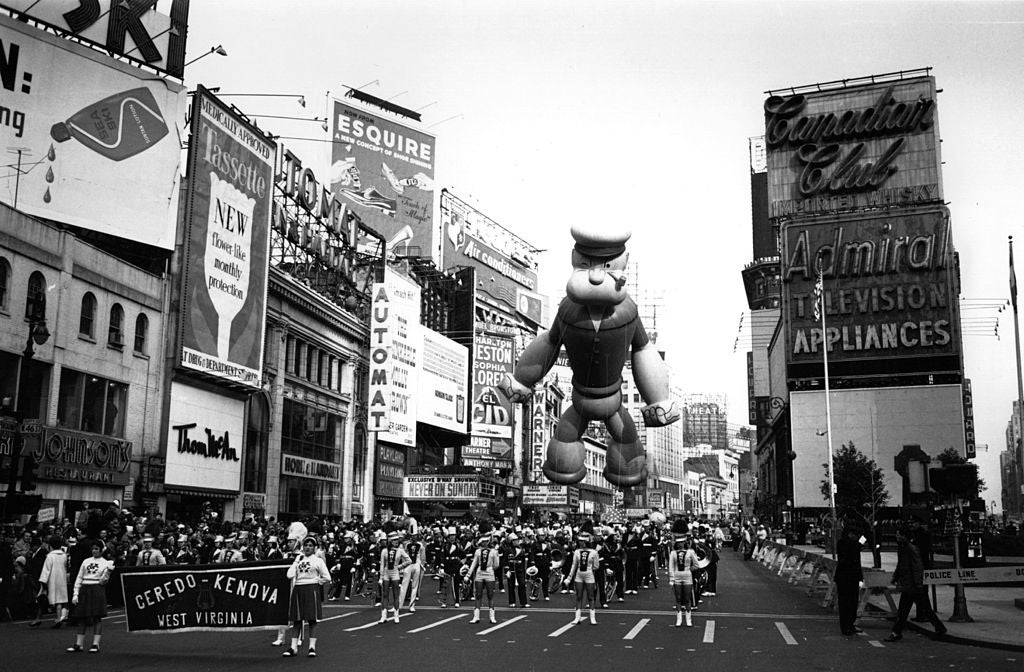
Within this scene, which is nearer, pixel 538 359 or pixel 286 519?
pixel 538 359

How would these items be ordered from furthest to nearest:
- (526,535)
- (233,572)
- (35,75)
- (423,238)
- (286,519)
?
1. (423,238)
2. (286,519)
3. (35,75)
4. (526,535)
5. (233,572)

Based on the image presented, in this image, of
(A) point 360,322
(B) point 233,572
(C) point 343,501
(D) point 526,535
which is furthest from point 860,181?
(B) point 233,572

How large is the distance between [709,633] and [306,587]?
6.94m

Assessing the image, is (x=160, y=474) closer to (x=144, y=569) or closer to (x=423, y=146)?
(x=144, y=569)

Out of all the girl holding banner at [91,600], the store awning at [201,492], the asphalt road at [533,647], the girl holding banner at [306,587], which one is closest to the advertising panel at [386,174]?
the store awning at [201,492]

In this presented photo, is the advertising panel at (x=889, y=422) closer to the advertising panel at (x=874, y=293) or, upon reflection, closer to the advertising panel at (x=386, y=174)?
the advertising panel at (x=874, y=293)

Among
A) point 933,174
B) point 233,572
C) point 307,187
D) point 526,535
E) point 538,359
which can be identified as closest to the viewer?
point 233,572

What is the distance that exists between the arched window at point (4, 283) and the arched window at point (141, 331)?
6.76 meters

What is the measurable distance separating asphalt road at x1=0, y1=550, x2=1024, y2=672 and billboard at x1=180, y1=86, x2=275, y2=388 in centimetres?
1881

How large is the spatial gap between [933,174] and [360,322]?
39776 millimetres

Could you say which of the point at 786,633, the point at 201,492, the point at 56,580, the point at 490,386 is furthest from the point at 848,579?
the point at 490,386

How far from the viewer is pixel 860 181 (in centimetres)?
6781

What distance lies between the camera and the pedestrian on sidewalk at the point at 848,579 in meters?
16.5

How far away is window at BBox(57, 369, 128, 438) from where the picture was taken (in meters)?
31.7
